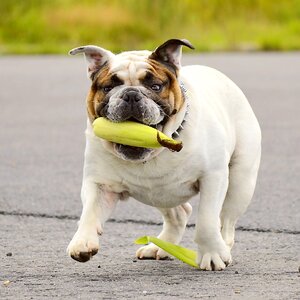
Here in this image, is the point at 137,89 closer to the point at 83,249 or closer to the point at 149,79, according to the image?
the point at 149,79

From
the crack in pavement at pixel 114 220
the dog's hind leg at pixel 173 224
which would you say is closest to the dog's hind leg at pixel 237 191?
the dog's hind leg at pixel 173 224

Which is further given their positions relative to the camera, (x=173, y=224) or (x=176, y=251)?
(x=173, y=224)

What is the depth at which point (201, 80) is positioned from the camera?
21.8 feet

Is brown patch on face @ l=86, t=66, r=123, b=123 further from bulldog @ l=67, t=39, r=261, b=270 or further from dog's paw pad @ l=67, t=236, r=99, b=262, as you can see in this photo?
dog's paw pad @ l=67, t=236, r=99, b=262

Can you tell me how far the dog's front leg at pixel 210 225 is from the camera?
239 inches

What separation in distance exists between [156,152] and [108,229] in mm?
1541

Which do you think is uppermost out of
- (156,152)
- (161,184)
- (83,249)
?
(156,152)

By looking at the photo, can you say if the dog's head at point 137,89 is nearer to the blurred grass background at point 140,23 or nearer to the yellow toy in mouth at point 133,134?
the yellow toy in mouth at point 133,134

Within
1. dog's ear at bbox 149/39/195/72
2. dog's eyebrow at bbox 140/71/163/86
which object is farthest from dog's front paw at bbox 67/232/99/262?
dog's ear at bbox 149/39/195/72

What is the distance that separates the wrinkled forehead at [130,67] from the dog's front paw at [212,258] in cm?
94

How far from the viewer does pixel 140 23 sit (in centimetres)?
3419

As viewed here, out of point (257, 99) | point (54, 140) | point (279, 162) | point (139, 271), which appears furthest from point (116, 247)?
point (257, 99)

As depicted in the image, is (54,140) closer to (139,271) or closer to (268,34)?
(139,271)

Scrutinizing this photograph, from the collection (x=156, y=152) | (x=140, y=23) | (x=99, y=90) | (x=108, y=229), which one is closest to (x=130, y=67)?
(x=99, y=90)
